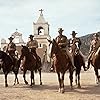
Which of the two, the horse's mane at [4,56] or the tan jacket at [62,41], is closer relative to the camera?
the tan jacket at [62,41]

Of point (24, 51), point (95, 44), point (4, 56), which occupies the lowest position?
point (4, 56)

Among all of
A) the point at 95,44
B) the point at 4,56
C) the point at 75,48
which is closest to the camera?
the point at 75,48

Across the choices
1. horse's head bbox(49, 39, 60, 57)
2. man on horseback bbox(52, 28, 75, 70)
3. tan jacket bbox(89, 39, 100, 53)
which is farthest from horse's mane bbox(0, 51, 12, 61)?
tan jacket bbox(89, 39, 100, 53)

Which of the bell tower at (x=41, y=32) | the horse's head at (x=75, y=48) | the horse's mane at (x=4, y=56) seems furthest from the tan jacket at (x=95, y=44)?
the bell tower at (x=41, y=32)

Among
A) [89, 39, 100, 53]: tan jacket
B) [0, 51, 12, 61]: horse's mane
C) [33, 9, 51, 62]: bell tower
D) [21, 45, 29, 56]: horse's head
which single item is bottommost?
[0, 51, 12, 61]: horse's mane

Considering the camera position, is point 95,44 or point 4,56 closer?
point 4,56

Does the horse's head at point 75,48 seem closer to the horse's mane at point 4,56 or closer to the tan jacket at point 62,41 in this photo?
the tan jacket at point 62,41

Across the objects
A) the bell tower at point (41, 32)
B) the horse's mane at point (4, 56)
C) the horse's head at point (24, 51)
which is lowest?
the horse's mane at point (4, 56)

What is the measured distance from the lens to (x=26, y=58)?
1808 cm

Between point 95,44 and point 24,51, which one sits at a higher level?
point 95,44

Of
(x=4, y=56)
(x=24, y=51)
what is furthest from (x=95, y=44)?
(x=4, y=56)

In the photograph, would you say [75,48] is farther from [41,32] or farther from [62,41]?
[41,32]

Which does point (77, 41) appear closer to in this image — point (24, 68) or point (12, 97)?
point (24, 68)

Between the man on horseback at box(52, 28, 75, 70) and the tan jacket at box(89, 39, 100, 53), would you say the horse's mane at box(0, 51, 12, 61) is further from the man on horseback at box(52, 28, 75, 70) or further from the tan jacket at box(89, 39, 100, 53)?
the tan jacket at box(89, 39, 100, 53)
